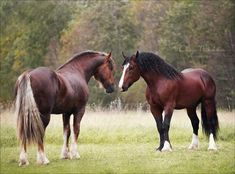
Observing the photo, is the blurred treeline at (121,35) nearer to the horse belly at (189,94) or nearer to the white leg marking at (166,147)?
the horse belly at (189,94)

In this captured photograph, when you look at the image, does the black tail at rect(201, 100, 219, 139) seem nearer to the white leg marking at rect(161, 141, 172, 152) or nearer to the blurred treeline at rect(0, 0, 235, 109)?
the white leg marking at rect(161, 141, 172, 152)

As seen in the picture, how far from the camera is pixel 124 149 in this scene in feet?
42.6

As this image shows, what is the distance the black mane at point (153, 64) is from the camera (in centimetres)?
1224

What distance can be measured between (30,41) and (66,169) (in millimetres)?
37338

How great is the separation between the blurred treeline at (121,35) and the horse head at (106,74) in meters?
16.6

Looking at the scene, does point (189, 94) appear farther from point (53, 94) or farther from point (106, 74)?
point (53, 94)

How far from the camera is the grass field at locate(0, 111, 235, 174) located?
9680 mm

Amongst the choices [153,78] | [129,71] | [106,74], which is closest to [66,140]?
[106,74]

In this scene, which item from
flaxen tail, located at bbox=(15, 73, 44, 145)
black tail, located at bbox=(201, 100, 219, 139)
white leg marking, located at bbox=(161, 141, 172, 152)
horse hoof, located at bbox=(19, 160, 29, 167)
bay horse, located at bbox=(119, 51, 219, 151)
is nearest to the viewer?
flaxen tail, located at bbox=(15, 73, 44, 145)

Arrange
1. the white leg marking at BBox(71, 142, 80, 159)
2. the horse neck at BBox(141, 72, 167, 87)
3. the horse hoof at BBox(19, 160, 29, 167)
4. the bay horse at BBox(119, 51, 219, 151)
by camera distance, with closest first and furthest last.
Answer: the horse hoof at BBox(19, 160, 29, 167) < the white leg marking at BBox(71, 142, 80, 159) < the bay horse at BBox(119, 51, 219, 151) < the horse neck at BBox(141, 72, 167, 87)

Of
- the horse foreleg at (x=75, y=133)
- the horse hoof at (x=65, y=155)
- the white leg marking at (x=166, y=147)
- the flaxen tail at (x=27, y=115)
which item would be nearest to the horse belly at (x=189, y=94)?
the white leg marking at (x=166, y=147)

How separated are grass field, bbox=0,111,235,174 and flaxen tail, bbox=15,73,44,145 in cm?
56

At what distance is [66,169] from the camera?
376 inches

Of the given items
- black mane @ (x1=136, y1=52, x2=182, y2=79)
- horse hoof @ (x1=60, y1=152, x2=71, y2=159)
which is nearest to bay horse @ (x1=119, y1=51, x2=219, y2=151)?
black mane @ (x1=136, y1=52, x2=182, y2=79)
